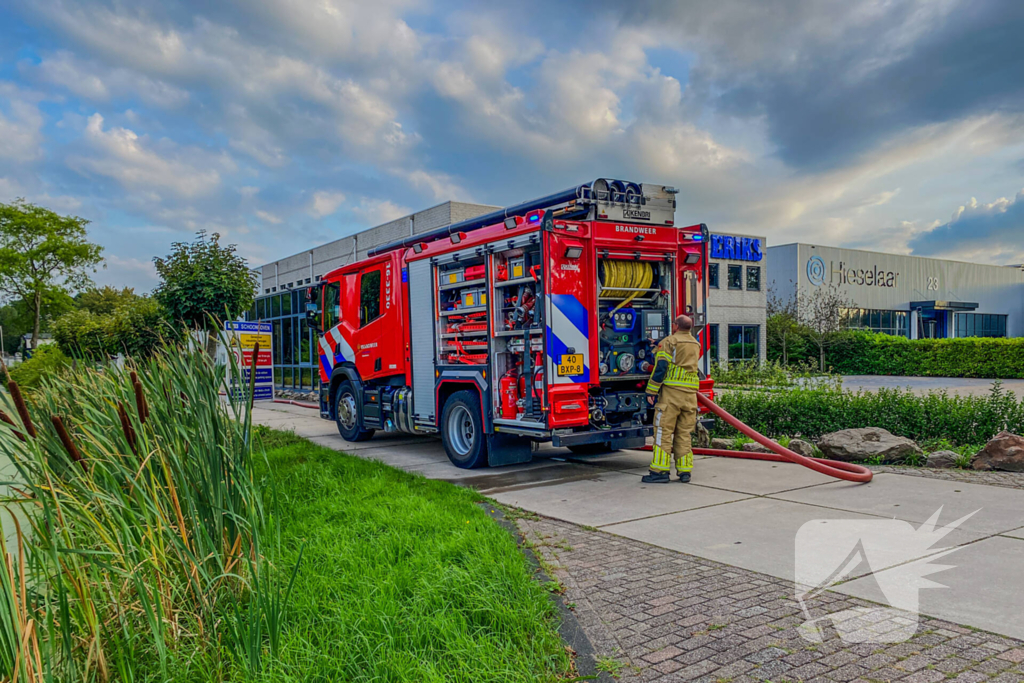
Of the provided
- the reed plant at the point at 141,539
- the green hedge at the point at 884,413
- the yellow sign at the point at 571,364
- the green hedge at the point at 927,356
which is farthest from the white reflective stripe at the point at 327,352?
the green hedge at the point at 927,356

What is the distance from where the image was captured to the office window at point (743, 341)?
3353cm

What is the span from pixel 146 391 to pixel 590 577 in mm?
2911

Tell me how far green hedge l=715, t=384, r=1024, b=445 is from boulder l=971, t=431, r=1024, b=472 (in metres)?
1.12

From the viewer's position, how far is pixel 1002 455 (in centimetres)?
794

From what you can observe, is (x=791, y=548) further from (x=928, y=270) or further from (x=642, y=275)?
(x=928, y=270)

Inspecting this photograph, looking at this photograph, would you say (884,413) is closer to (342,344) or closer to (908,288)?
(342,344)

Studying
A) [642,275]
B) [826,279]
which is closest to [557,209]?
[642,275]

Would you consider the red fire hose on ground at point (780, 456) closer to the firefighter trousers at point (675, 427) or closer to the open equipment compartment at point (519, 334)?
the firefighter trousers at point (675, 427)

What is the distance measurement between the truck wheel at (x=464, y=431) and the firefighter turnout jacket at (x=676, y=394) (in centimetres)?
229

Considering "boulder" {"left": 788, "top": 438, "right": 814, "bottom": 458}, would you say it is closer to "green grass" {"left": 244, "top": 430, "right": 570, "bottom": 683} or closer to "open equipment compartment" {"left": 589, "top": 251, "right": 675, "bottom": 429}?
"open equipment compartment" {"left": 589, "top": 251, "right": 675, "bottom": 429}

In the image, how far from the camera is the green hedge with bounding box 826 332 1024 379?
2973 cm

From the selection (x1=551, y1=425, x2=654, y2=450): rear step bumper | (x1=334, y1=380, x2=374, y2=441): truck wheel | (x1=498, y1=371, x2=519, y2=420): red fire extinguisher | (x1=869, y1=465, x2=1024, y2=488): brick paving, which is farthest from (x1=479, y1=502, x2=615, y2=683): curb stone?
(x1=334, y1=380, x2=374, y2=441): truck wheel

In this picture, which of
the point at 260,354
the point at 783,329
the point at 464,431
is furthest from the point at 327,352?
the point at 783,329

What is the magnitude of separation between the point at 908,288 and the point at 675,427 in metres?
47.3
